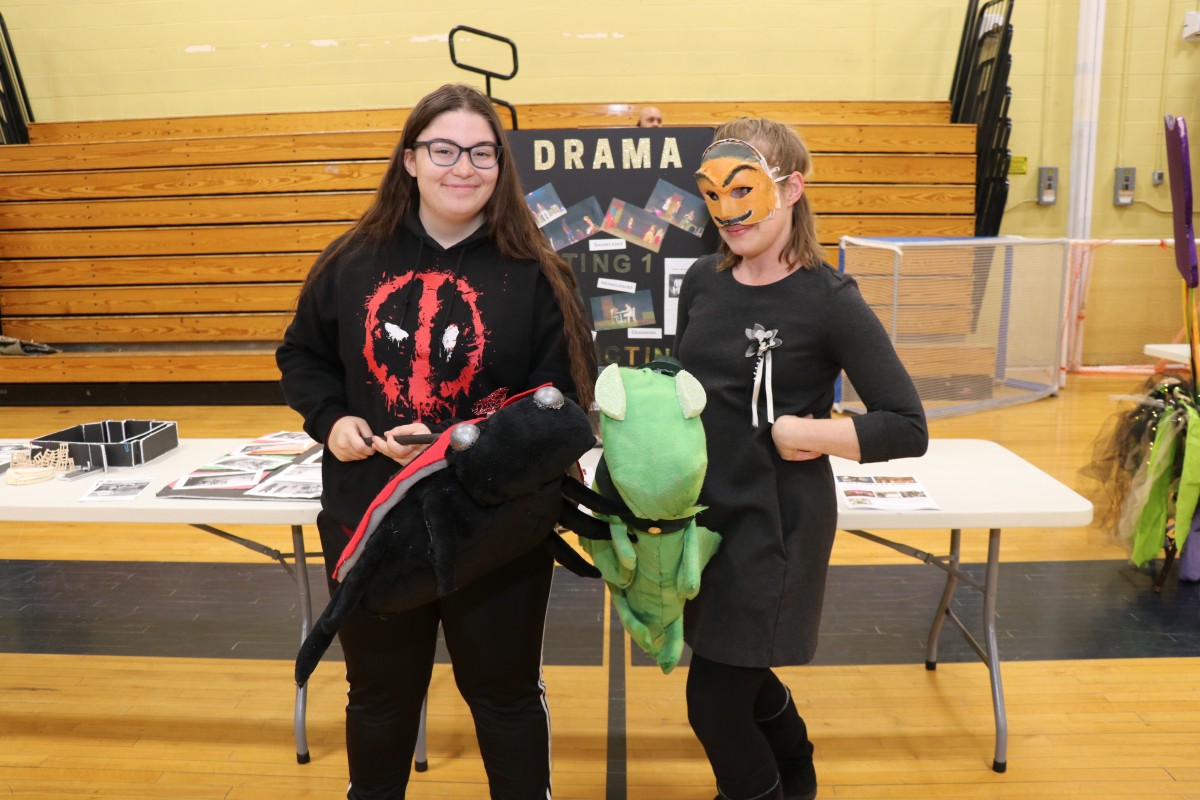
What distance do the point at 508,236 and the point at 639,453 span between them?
1.41ft

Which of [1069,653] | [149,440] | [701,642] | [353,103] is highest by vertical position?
[353,103]

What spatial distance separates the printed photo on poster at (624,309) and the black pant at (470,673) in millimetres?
1367

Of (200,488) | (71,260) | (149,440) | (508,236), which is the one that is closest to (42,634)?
(149,440)

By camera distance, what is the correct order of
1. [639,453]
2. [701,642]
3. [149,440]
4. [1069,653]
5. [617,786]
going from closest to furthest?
[639,453], [701,642], [617,786], [149,440], [1069,653]

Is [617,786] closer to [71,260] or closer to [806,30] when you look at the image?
[806,30]

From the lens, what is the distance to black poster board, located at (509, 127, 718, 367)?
8.45 feet

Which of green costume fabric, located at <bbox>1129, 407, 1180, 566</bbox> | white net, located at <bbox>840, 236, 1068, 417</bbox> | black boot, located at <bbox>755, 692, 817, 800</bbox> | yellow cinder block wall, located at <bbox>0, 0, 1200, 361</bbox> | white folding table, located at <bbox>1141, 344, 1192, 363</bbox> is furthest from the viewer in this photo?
yellow cinder block wall, located at <bbox>0, 0, 1200, 361</bbox>

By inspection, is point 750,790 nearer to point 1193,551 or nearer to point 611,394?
point 611,394

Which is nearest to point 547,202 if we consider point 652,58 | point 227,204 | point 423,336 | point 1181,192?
point 423,336

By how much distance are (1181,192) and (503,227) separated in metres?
2.37

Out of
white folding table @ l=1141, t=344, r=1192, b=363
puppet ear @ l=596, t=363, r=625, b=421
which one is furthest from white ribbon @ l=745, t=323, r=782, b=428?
white folding table @ l=1141, t=344, r=1192, b=363

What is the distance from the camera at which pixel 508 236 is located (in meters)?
1.43

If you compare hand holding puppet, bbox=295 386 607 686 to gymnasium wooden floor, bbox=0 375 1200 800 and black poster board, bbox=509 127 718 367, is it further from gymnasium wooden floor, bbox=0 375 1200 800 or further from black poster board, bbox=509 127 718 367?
black poster board, bbox=509 127 718 367

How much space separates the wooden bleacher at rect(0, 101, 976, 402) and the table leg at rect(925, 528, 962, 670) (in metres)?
4.29
